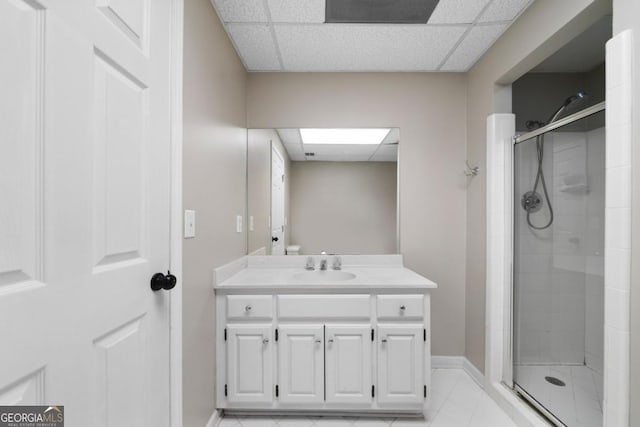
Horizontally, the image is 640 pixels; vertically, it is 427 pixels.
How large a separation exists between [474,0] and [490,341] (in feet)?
6.69

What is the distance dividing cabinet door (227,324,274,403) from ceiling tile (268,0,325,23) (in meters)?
1.77

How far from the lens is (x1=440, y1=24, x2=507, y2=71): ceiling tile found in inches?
73.6

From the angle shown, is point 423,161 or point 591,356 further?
point 423,161

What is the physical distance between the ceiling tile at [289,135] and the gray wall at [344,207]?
189 millimetres

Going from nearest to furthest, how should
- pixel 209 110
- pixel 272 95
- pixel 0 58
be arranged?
pixel 0 58
pixel 209 110
pixel 272 95

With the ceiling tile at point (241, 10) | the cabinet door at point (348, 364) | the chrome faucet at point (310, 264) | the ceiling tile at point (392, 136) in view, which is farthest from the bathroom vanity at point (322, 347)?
the ceiling tile at point (241, 10)

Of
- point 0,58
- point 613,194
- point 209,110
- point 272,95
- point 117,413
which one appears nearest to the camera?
point 0,58

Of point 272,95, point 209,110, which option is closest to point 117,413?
point 209,110

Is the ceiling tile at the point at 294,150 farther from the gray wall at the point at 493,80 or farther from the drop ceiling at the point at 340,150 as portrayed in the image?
the gray wall at the point at 493,80

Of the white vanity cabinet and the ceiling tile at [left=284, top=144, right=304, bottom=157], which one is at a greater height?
the ceiling tile at [left=284, top=144, right=304, bottom=157]

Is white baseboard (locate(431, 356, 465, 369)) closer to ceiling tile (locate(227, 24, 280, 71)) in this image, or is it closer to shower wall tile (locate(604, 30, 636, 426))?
shower wall tile (locate(604, 30, 636, 426))

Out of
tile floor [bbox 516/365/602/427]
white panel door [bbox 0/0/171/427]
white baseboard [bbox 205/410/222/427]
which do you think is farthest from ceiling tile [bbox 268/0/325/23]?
tile floor [bbox 516/365/602/427]

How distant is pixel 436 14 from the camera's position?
5.61ft

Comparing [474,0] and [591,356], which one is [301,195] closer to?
[474,0]
